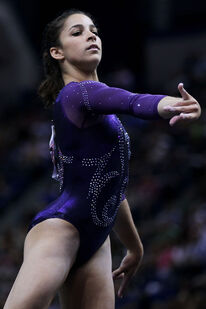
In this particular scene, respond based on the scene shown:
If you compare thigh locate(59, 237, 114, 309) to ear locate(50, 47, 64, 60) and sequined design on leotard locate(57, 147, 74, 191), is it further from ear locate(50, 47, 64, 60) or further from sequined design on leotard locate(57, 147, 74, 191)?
ear locate(50, 47, 64, 60)

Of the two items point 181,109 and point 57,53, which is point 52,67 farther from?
point 181,109

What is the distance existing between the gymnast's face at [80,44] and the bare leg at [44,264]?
29.6 inches

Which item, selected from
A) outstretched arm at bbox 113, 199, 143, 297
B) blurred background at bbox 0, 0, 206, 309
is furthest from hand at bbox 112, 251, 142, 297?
blurred background at bbox 0, 0, 206, 309

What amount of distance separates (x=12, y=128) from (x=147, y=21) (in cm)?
308

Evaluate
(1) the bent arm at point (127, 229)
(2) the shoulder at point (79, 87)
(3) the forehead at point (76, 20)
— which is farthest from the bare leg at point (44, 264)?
(3) the forehead at point (76, 20)

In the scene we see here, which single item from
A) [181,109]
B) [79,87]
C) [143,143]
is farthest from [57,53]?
[143,143]

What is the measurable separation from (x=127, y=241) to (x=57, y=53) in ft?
3.36

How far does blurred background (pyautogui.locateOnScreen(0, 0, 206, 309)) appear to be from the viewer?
5.81 metres

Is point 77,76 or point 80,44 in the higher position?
point 80,44

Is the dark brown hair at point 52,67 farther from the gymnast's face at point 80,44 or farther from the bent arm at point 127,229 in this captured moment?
the bent arm at point 127,229

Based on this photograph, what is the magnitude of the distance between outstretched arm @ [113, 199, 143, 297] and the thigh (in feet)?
1.01

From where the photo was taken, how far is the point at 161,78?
34.8 feet

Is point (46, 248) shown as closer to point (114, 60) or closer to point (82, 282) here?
point (82, 282)

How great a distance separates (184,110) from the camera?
236 centimetres
